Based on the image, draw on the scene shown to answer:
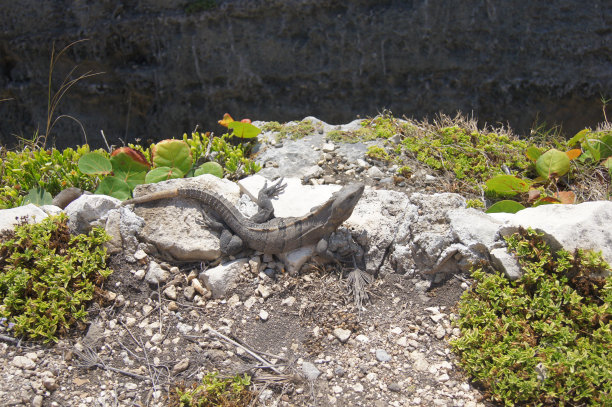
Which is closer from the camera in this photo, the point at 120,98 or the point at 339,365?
the point at 339,365

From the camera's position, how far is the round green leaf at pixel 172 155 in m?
4.89

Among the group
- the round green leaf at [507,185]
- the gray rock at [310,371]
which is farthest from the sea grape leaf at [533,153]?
the gray rock at [310,371]

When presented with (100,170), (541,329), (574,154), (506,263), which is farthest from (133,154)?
(574,154)

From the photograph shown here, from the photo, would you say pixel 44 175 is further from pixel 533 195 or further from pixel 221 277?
pixel 533 195

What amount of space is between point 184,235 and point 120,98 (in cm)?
709

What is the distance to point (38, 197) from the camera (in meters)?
4.75

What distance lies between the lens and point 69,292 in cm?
373

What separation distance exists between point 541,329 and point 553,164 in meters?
2.33

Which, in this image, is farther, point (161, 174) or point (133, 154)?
point (133, 154)

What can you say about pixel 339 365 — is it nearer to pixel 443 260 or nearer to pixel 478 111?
pixel 443 260

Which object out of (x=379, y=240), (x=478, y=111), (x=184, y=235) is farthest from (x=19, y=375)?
(x=478, y=111)

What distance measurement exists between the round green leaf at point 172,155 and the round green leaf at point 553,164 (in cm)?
380

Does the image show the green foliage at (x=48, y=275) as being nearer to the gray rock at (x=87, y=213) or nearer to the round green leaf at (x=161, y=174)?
the gray rock at (x=87, y=213)

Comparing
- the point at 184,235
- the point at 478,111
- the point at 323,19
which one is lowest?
the point at 478,111
